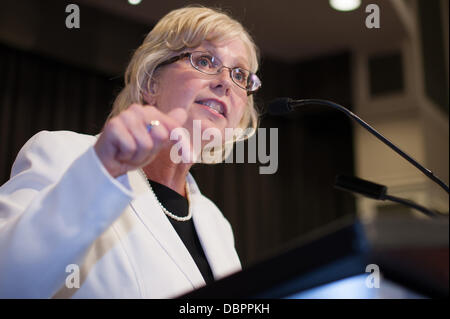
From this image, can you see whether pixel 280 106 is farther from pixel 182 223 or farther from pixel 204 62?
pixel 182 223

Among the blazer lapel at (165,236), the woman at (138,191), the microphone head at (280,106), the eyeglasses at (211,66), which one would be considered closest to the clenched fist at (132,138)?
the woman at (138,191)

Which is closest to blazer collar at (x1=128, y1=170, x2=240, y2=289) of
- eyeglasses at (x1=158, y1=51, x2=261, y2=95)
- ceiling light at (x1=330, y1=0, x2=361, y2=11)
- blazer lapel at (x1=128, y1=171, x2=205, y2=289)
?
blazer lapel at (x1=128, y1=171, x2=205, y2=289)

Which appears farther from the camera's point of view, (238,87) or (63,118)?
(63,118)

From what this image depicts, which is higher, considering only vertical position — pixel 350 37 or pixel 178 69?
pixel 350 37

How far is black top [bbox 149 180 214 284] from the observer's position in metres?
1.26

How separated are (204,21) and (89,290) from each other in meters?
0.82

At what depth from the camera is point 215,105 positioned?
4.37ft

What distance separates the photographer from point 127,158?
2.14 ft

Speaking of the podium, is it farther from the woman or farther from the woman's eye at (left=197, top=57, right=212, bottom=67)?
the woman's eye at (left=197, top=57, right=212, bottom=67)

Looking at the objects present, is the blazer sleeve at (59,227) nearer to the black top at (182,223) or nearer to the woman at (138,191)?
the woman at (138,191)

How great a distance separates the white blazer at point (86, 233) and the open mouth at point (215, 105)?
25 cm

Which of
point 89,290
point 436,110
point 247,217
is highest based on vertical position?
point 436,110

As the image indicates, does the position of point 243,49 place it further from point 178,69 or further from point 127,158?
point 127,158

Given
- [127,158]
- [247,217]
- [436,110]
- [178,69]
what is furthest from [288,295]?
[436,110]
